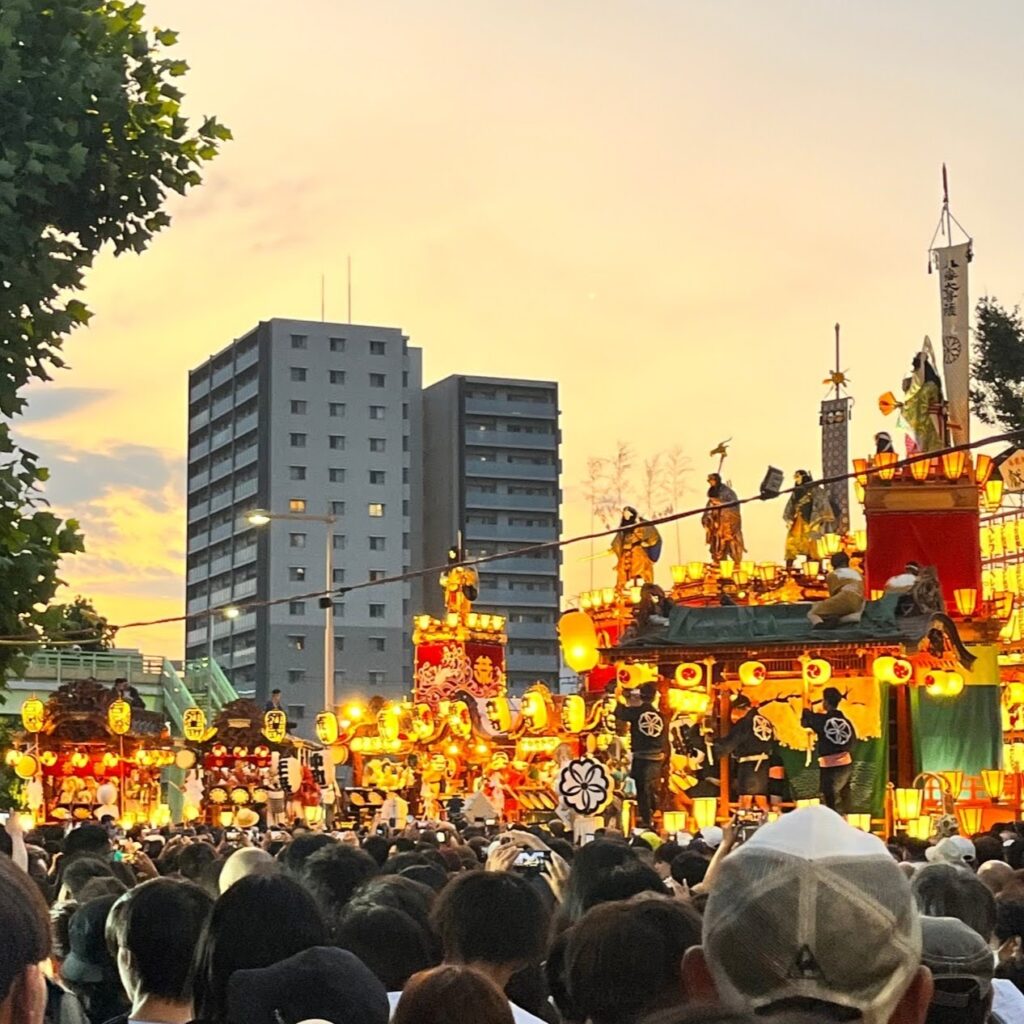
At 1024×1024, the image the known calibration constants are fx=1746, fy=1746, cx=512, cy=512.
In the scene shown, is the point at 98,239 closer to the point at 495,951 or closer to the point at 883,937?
the point at 495,951

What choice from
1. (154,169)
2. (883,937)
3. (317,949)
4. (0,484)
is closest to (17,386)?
(0,484)

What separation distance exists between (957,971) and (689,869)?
18.4ft

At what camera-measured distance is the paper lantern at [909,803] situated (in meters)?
25.3

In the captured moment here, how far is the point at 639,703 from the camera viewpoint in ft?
81.9

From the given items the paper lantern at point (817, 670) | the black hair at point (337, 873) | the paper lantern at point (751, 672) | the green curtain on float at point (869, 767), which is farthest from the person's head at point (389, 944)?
the green curtain on float at point (869, 767)

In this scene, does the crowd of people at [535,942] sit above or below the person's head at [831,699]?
below

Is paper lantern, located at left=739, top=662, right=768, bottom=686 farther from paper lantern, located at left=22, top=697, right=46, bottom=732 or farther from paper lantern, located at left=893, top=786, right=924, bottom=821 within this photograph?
paper lantern, located at left=22, top=697, right=46, bottom=732

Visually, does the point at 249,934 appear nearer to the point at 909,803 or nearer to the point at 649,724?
the point at 649,724

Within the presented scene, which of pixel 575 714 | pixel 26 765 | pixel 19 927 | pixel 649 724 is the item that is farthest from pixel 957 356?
pixel 19 927

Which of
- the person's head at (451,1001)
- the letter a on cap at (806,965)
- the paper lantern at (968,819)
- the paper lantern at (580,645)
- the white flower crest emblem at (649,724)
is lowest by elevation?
the paper lantern at (968,819)

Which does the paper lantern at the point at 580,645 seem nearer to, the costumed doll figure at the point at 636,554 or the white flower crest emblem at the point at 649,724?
the white flower crest emblem at the point at 649,724

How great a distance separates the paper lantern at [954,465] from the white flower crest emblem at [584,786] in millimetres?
16813

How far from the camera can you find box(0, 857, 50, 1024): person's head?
2.50m

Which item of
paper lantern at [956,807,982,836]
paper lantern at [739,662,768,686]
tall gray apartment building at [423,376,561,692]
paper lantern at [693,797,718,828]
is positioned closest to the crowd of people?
paper lantern at [693,797,718,828]
